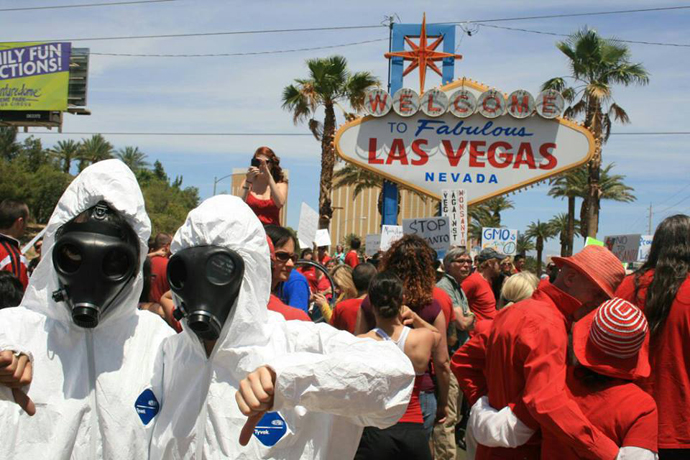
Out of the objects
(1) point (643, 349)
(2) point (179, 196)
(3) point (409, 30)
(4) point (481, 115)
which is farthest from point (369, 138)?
(2) point (179, 196)

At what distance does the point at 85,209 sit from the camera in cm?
255

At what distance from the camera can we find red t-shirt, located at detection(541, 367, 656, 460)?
9.95 feet

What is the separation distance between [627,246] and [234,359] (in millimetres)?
15673

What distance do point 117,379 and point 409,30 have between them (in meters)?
13.9

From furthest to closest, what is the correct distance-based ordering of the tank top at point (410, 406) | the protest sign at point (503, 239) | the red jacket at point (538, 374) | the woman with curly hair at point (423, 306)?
the protest sign at point (503, 239) → the woman with curly hair at point (423, 306) → the tank top at point (410, 406) → the red jacket at point (538, 374)

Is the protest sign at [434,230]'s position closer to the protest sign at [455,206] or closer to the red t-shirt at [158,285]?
the protest sign at [455,206]

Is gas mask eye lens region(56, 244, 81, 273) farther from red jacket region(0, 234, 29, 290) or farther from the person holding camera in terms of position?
the person holding camera

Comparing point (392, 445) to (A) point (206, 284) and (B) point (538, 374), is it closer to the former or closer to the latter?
(B) point (538, 374)

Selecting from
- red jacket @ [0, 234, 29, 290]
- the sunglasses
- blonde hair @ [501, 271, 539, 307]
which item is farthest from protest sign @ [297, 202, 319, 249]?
the sunglasses

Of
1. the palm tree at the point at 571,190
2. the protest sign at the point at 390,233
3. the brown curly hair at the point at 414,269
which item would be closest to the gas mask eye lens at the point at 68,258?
the brown curly hair at the point at 414,269

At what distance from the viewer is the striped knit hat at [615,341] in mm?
3016

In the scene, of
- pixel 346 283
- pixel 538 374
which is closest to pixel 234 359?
pixel 538 374

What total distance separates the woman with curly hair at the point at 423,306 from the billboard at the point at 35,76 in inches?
1416

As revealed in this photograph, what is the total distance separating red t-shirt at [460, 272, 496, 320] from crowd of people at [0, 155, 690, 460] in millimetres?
3827
